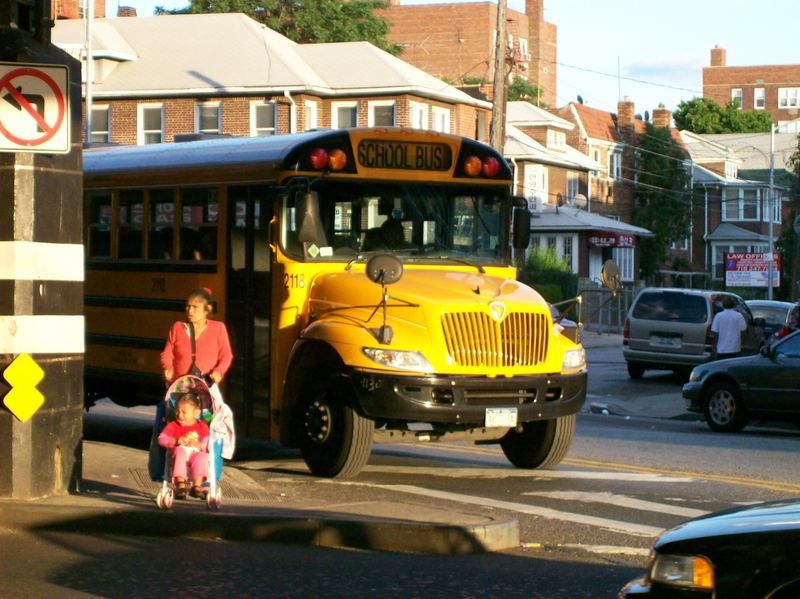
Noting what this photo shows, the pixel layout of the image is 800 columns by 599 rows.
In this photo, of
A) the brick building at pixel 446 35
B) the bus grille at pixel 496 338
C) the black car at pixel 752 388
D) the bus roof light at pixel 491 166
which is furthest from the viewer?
the brick building at pixel 446 35

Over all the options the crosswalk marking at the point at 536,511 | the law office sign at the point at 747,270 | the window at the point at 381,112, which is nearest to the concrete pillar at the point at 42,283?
the crosswalk marking at the point at 536,511

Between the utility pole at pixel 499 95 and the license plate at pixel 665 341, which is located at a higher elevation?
the utility pole at pixel 499 95

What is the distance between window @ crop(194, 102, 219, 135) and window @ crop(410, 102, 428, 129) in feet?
24.2

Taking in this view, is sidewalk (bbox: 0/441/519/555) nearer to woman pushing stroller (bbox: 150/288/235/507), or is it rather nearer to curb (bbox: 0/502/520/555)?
curb (bbox: 0/502/520/555)

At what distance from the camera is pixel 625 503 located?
37.2 ft

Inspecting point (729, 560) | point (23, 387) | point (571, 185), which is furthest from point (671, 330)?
point (571, 185)

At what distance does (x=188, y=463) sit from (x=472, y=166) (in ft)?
15.2

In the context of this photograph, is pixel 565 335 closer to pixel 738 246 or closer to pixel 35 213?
pixel 35 213

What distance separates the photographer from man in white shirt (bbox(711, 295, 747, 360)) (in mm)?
25016

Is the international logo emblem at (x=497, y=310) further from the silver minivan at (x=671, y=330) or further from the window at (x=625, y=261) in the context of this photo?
the window at (x=625, y=261)

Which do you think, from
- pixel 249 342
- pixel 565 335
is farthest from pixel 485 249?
pixel 249 342

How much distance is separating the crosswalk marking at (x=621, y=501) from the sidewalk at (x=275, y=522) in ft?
6.22

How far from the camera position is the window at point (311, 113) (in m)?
55.6

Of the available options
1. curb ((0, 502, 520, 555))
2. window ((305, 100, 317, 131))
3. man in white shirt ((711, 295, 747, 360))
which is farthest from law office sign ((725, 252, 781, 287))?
curb ((0, 502, 520, 555))
